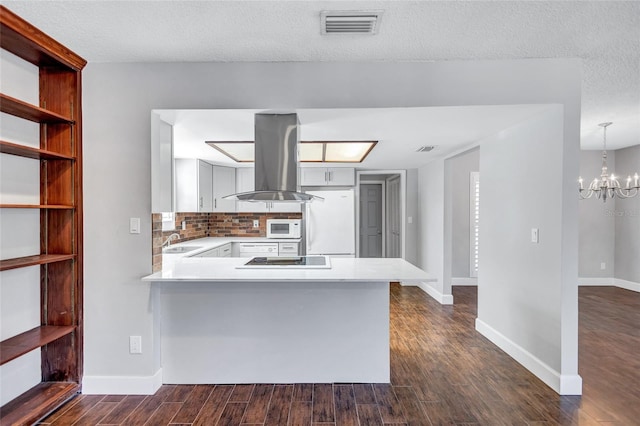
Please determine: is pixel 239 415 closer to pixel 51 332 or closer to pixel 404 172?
pixel 51 332

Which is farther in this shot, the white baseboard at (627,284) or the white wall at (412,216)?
the white wall at (412,216)

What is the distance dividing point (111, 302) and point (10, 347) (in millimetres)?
559

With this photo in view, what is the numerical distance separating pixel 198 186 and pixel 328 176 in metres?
1.89

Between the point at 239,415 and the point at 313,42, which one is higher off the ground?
the point at 313,42

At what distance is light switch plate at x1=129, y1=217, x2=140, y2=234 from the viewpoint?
2.38 metres

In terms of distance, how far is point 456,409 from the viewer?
85.3 inches

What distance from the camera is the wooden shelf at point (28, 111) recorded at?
183cm

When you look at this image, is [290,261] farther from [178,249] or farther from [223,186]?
[223,186]

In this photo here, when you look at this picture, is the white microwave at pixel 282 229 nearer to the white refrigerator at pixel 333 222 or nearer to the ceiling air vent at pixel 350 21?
the white refrigerator at pixel 333 222

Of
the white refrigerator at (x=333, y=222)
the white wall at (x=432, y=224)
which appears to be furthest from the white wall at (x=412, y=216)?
the white refrigerator at (x=333, y=222)

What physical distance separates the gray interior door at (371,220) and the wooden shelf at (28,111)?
5731 mm

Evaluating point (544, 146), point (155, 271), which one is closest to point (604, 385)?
point (544, 146)

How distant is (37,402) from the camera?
82.5 inches

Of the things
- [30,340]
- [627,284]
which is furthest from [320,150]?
[627,284]
